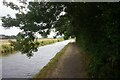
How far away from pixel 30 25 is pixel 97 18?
3.32m

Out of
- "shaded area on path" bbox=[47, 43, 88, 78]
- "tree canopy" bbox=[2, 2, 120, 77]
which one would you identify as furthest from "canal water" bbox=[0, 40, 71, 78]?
"tree canopy" bbox=[2, 2, 120, 77]

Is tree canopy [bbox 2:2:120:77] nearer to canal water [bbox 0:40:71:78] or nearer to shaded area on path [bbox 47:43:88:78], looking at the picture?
shaded area on path [bbox 47:43:88:78]

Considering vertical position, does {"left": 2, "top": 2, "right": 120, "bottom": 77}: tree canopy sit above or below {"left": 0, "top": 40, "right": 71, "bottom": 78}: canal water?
above

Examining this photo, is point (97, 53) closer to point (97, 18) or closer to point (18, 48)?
point (97, 18)

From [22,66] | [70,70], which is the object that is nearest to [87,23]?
[70,70]

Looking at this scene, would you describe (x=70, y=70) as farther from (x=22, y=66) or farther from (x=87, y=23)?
(x=22, y=66)

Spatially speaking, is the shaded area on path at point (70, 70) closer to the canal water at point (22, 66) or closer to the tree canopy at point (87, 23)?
the canal water at point (22, 66)

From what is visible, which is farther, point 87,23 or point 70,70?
point 70,70

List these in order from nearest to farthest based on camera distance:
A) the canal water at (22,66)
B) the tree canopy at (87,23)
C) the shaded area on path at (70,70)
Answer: the tree canopy at (87,23) → the shaded area on path at (70,70) → the canal water at (22,66)

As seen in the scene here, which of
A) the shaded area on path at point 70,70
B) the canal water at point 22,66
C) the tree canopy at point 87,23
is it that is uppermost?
the tree canopy at point 87,23

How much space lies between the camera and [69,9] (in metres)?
12.5

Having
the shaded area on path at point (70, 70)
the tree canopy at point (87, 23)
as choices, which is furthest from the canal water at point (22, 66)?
the tree canopy at point (87, 23)

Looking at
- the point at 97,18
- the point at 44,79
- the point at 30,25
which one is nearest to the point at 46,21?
the point at 30,25

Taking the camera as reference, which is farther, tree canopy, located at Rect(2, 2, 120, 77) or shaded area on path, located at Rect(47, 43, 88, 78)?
shaded area on path, located at Rect(47, 43, 88, 78)
